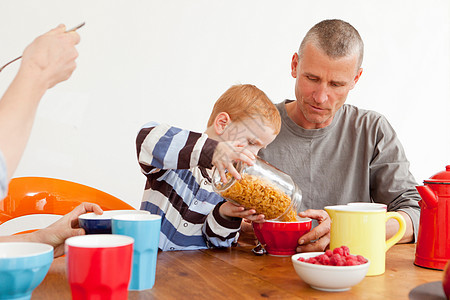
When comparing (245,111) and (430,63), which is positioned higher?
(430,63)

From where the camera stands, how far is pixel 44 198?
1.18 meters

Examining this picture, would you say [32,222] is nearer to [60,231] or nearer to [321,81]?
[60,231]

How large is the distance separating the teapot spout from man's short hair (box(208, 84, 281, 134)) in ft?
1.60

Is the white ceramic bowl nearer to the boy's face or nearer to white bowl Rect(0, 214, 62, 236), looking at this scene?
the boy's face

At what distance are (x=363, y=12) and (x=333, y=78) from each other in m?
1.53

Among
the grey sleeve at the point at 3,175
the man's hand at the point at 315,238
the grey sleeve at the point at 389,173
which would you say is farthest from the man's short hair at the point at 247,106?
the grey sleeve at the point at 3,175

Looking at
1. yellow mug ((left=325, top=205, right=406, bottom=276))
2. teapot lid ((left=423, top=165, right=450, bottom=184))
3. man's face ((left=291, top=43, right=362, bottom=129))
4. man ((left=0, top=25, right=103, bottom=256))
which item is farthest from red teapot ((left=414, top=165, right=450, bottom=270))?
man ((left=0, top=25, right=103, bottom=256))

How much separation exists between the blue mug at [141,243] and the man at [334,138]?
91 cm

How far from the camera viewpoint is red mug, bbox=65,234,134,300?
1.81ft

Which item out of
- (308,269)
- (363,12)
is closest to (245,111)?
(308,269)

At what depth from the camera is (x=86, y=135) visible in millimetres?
2025

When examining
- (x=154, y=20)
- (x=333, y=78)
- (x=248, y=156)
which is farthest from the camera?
(x=154, y=20)

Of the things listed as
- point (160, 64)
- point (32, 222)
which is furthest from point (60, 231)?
point (160, 64)

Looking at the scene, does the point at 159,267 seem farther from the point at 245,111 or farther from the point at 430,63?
the point at 430,63
